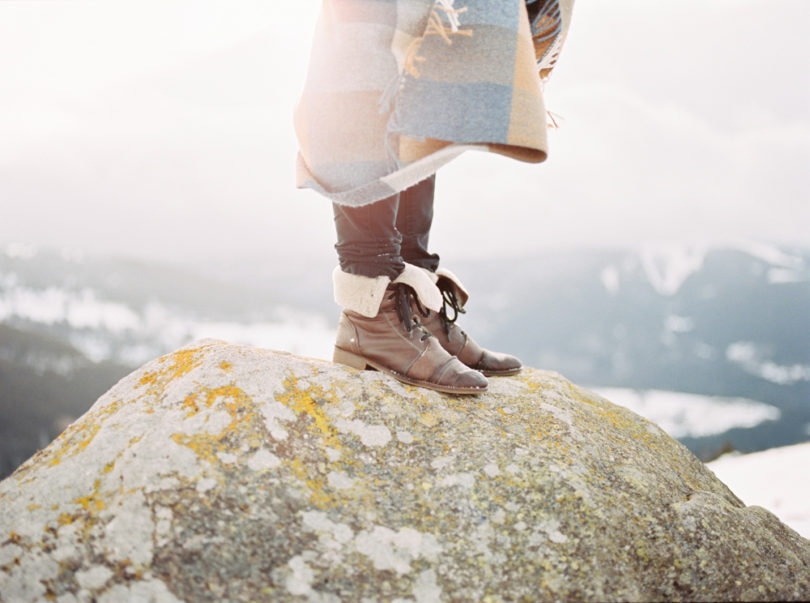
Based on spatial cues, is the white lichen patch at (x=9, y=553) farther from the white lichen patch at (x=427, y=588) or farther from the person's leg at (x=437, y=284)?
the person's leg at (x=437, y=284)

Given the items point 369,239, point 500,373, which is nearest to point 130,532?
point 369,239

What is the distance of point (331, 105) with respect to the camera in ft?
8.02

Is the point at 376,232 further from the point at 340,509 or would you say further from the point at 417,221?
the point at 340,509

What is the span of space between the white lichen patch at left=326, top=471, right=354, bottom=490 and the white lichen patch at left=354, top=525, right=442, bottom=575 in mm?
236

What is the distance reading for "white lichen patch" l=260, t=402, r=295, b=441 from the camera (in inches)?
90.0

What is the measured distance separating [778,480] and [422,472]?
5.84 meters

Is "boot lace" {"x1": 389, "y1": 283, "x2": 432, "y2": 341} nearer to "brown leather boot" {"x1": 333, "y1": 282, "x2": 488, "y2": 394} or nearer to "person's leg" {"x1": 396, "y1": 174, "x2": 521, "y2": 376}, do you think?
"brown leather boot" {"x1": 333, "y1": 282, "x2": 488, "y2": 394}

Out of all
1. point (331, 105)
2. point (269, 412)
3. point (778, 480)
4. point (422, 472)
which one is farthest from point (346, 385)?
point (778, 480)

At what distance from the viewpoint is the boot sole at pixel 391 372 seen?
9.57 feet

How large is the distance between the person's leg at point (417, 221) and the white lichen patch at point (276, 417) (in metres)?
1.29

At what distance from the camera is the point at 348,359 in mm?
3086

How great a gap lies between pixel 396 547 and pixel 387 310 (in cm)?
134

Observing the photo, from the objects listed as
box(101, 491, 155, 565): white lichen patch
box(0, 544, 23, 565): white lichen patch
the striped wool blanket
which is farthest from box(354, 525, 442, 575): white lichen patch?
the striped wool blanket

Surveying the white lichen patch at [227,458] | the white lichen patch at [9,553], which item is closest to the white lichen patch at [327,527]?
the white lichen patch at [227,458]
